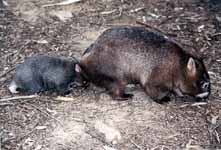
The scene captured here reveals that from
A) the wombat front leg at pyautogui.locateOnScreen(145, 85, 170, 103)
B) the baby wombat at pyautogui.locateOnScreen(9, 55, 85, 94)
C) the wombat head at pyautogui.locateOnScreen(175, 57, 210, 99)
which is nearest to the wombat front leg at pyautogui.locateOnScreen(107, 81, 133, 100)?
the wombat front leg at pyautogui.locateOnScreen(145, 85, 170, 103)

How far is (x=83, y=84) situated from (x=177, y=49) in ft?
3.69

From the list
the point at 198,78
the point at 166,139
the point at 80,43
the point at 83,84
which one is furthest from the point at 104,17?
the point at 166,139

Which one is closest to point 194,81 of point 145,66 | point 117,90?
point 145,66

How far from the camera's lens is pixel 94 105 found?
624 centimetres

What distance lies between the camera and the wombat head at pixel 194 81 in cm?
614

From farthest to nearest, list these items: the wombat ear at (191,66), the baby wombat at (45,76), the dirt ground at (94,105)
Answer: the baby wombat at (45,76)
the wombat ear at (191,66)
the dirt ground at (94,105)

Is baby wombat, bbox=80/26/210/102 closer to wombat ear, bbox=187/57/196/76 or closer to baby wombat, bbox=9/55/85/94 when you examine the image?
wombat ear, bbox=187/57/196/76

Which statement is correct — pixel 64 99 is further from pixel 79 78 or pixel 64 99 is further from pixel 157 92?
pixel 157 92

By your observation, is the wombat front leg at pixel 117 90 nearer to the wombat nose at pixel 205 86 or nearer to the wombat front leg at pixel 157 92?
the wombat front leg at pixel 157 92

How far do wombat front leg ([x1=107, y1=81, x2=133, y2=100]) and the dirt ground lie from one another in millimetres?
72

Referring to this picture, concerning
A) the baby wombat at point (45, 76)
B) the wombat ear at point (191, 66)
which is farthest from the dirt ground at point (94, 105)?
the wombat ear at point (191, 66)

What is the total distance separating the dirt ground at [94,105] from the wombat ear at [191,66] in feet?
0.98

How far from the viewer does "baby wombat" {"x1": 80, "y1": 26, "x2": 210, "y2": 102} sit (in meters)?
6.25

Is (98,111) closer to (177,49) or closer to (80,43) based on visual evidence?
(177,49)
